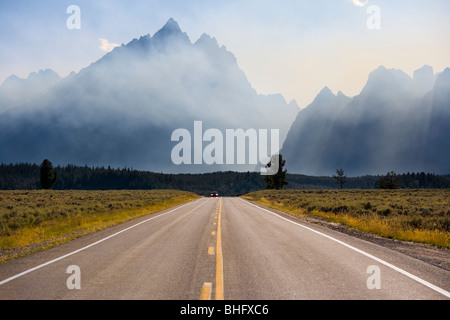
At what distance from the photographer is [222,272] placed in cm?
769

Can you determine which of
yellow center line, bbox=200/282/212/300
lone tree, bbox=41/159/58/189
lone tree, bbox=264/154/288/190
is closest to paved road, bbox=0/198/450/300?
yellow center line, bbox=200/282/212/300

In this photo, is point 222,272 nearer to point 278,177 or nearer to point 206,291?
point 206,291

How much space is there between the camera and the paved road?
621 cm

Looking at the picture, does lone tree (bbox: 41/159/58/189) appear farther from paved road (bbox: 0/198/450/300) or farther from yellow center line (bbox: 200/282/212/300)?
yellow center line (bbox: 200/282/212/300)

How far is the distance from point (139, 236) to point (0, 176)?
702ft

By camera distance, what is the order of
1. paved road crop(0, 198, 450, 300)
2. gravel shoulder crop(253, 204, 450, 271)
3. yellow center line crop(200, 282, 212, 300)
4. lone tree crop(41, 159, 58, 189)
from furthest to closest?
lone tree crop(41, 159, 58, 189)
gravel shoulder crop(253, 204, 450, 271)
paved road crop(0, 198, 450, 300)
yellow center line crop(200, 282, 212, 300)

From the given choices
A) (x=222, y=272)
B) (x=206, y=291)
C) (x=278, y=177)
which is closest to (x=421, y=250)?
(x=222, y=272)

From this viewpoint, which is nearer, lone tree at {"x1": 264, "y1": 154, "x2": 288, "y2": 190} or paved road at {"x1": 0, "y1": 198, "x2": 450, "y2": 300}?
paved road at {"x1": 0, "y1": 198, "x2": 450, "y2": 300}

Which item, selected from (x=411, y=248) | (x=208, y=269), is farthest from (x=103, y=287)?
(x=411, y=248)

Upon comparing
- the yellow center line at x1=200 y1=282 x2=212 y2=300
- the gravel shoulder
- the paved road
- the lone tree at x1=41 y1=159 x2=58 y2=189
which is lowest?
the gravel shoulder

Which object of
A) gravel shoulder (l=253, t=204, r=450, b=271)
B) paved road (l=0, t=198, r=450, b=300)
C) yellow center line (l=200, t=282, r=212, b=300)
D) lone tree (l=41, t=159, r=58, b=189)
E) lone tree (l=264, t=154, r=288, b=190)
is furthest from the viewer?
lone tree (l=264, t=154, r=288, b=190)

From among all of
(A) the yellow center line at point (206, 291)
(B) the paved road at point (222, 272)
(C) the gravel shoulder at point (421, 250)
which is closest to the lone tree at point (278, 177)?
(C) the gravel shoulder at point (421, 250)

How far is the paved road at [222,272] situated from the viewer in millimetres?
6207
